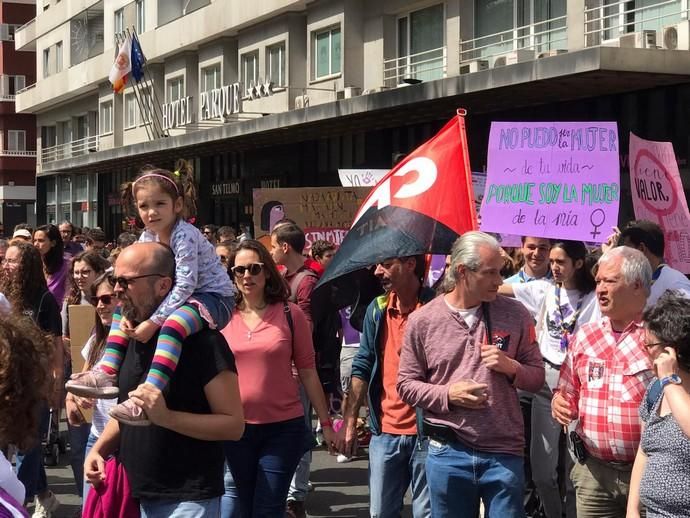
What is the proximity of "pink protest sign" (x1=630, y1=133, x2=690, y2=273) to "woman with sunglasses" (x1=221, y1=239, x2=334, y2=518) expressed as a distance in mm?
2500

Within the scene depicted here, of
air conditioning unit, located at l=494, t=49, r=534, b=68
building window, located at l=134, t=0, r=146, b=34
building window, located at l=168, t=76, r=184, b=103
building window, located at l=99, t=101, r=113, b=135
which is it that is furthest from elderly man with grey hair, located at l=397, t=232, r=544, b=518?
building window, located at l=99, t=101, r=113, b=135

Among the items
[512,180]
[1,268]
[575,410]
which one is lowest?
[575,410]

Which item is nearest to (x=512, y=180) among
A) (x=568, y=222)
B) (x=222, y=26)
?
(x=568, y=222)

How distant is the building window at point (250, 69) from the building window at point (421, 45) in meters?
6.95

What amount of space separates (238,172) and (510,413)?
29093 millimetres

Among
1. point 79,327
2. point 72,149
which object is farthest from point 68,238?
point 72,149

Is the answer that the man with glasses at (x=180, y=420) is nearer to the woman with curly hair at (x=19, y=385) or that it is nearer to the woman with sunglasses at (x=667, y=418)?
the woman with curly hair at (x=19, y=385)

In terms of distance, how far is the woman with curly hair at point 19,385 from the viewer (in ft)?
9.13

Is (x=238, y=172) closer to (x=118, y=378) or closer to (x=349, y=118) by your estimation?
(x=349, y=118)

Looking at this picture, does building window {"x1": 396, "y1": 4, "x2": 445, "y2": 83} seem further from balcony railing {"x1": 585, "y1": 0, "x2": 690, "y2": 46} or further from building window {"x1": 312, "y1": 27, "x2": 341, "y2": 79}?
balcony railing {"x1": 585, "y1": 0, "x2": 690, "y2": 46}

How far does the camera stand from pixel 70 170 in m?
45.2

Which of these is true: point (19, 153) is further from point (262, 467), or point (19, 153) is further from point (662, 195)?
point (262, 467)

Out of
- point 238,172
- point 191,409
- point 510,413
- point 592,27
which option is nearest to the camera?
point 191,409

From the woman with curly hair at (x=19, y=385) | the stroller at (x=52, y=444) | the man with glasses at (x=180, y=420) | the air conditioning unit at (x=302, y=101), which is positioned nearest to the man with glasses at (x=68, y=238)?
the stroller at (x=52, y=444)
